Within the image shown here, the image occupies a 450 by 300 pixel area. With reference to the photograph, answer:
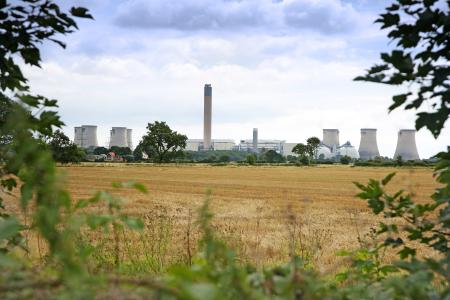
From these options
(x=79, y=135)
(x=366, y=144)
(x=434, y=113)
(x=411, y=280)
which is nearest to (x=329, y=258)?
(x=434, y=113)

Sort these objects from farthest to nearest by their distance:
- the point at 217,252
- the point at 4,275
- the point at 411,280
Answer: the point at 411,280
the point at 217,252
the point at 4,275

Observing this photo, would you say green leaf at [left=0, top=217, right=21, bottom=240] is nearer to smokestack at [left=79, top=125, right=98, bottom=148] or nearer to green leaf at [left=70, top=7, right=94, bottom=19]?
green leaf at [left=70, top=7, right=94, bottom=19]

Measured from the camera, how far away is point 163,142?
117625mm

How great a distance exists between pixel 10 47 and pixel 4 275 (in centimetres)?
232

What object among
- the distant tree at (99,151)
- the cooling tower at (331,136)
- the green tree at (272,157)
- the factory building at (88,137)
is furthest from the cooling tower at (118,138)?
the cooling tower at (331,136)

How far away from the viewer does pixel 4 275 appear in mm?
1164

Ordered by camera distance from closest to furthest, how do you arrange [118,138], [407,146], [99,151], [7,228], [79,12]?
[7,228], [79,12], [407,146], [99,151], [118,138]

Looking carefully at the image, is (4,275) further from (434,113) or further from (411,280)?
(434,113)

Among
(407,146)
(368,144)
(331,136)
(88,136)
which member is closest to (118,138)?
(88,136)

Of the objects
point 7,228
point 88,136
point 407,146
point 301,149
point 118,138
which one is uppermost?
point 88,136

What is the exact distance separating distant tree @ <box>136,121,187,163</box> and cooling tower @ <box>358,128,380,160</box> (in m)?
71.8

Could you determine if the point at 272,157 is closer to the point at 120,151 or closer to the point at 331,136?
the point at 120,151

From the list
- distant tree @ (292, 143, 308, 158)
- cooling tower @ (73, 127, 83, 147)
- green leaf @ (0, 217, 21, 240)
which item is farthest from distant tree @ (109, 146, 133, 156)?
green leaf @ (0, 217, 21, 240)

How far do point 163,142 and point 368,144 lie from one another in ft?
256
